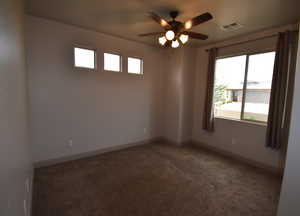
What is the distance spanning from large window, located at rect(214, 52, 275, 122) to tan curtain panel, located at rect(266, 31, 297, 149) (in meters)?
0.22

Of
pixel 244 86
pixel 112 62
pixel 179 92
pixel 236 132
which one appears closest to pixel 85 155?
pixel 112 62

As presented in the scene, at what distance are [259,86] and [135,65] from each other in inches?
109

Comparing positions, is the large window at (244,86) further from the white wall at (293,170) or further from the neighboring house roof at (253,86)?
the white wall at (293,170)

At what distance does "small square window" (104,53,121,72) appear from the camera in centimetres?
335

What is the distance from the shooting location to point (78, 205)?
74.9 inches

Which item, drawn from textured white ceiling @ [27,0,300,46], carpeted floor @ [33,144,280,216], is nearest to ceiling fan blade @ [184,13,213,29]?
textured white ceiling @ [27,0,300,46]

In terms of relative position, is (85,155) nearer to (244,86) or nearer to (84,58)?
(84,58)

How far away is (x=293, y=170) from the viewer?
1.25 meters

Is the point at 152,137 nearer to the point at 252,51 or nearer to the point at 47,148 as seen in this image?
the point at 47,148

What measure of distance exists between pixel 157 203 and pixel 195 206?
49cm

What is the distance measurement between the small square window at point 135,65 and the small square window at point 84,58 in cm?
87

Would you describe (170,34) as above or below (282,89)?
above

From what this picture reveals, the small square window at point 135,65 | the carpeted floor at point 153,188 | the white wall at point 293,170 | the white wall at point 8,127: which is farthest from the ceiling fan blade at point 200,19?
the carpeted floor at point 153,188

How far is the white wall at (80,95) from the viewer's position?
103 inches
